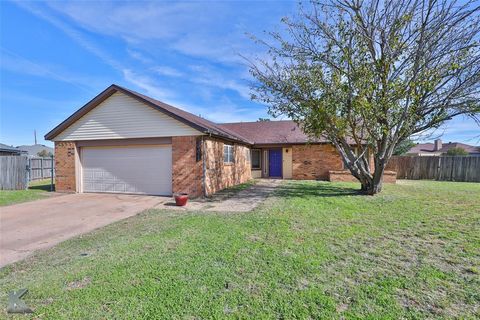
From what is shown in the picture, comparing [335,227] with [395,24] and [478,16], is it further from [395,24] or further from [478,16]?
[478,16]

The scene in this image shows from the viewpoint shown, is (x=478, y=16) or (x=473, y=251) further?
(x=478, y=16)

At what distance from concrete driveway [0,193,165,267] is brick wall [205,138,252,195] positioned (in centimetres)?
221

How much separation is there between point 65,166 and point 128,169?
11.4ft

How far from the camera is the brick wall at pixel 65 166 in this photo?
11852 millimetres

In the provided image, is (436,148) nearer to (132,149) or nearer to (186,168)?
(186,168)

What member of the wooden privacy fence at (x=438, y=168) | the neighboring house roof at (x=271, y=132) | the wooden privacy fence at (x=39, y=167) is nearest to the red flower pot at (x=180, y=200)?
the neighboring house roof at (x=271, y=132)

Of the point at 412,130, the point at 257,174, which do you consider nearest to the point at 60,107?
the point at 257,174

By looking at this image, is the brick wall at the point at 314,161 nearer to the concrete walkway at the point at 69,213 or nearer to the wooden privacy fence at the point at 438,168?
the wooden privacy fence at the point at 438,168

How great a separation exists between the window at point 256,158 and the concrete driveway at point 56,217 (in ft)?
31.3

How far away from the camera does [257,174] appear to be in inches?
733

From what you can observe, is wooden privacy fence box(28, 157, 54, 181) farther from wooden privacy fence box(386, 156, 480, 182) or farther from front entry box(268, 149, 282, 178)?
wooden privacy fence box(386, 156, 480, 182)

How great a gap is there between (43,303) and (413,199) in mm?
10947

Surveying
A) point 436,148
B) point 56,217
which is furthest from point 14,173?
point 436,148

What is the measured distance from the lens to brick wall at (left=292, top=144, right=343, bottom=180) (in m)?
16.3
